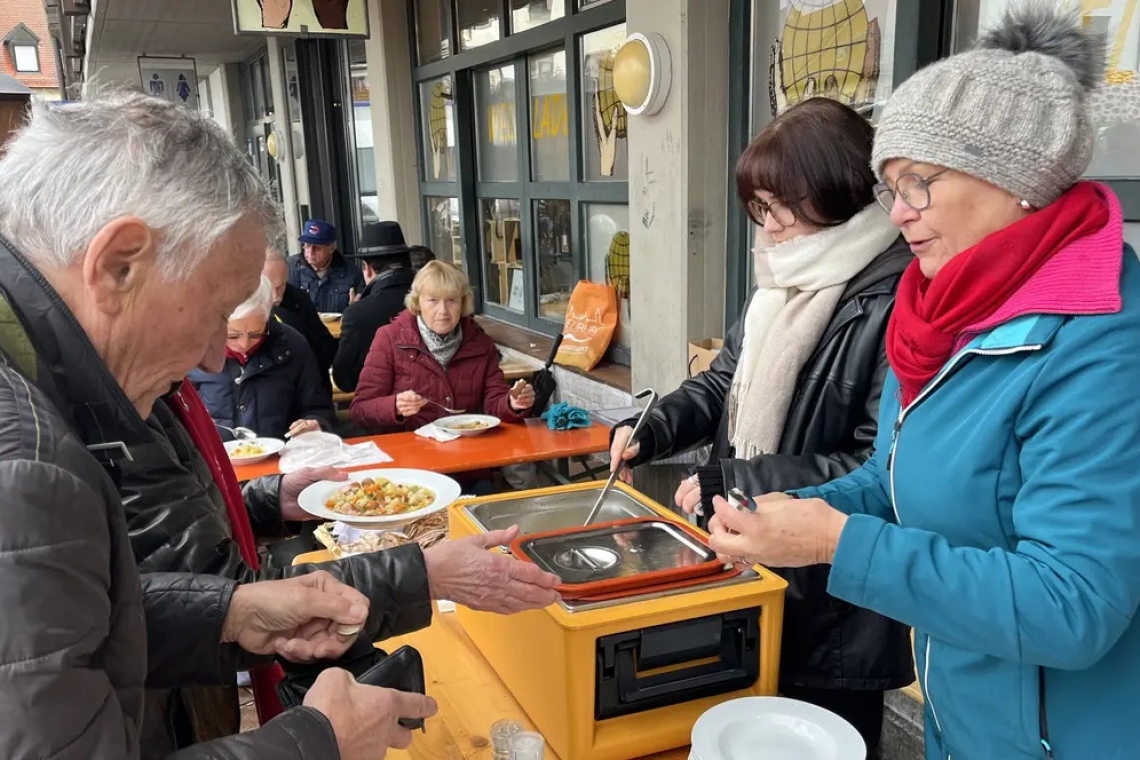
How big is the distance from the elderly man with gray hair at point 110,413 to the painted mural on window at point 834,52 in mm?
2553

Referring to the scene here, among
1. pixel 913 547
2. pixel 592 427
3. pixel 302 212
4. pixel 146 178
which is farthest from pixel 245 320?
pixel 302 212

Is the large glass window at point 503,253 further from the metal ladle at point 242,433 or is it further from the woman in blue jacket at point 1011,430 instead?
the woman in blue jacket at point 1011,430

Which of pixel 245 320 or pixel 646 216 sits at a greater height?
pixel 646 216

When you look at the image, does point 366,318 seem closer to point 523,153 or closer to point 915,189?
point 523,153

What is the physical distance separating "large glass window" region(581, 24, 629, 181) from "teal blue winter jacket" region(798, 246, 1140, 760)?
140 inches

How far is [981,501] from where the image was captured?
3.43 ft

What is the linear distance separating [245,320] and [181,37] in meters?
8.10

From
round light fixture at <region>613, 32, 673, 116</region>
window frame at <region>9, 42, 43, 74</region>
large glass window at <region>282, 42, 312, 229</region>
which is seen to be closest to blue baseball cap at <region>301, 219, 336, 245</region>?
large glass window at <region>282, 42, 312, 229</region>

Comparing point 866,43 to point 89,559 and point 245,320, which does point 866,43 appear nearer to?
point 245,320

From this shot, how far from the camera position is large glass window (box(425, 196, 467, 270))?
6.73 meters

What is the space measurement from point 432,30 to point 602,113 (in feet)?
8.99

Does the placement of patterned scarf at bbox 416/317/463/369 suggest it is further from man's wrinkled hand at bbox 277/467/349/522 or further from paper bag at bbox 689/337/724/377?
man's wrinkled hand at bbox 277/467/349/522

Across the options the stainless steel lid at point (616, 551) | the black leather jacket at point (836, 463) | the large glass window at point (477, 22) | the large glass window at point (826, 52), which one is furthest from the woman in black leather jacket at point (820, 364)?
the large glass window at point (477, 22)

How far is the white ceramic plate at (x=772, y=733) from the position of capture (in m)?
1.11
